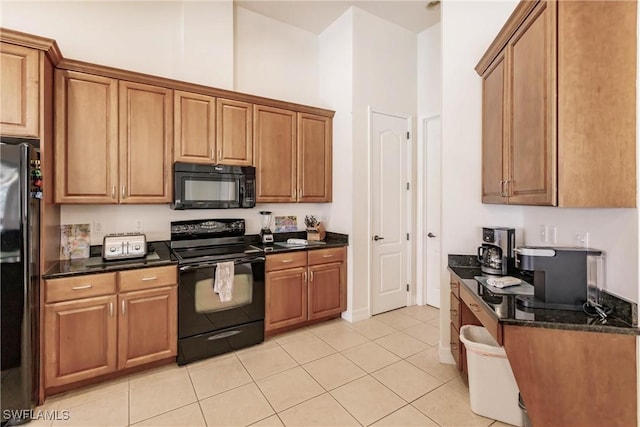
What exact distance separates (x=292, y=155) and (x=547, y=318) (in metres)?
2.70

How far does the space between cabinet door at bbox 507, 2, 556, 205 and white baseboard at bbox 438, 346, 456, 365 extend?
4.62 ft

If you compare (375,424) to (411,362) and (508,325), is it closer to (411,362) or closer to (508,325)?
(411,362)

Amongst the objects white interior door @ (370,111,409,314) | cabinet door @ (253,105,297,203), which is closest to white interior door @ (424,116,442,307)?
white interior door @ (370,111,409,314)

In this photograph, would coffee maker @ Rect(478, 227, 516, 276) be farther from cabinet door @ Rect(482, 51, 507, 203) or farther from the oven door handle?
the oven door handle

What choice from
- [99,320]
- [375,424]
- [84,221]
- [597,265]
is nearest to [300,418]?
[375,424]

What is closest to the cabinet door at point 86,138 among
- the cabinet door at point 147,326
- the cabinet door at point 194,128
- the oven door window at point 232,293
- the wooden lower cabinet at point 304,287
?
the cabinet door at point 194,128

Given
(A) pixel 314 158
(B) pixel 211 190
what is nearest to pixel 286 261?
(B) pixel 211 190

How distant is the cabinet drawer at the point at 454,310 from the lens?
2.41 meters

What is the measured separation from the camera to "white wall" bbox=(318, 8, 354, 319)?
11.7 feet

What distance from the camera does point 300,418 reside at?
2000mm

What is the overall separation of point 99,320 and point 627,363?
3.19m

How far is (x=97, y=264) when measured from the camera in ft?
7.86

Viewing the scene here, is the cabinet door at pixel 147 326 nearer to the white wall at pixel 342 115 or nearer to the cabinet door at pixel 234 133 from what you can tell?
the cabinet door at pixel 234 133

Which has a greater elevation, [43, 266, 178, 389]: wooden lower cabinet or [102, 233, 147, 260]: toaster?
[102, 233, 147, 260]: toaster
